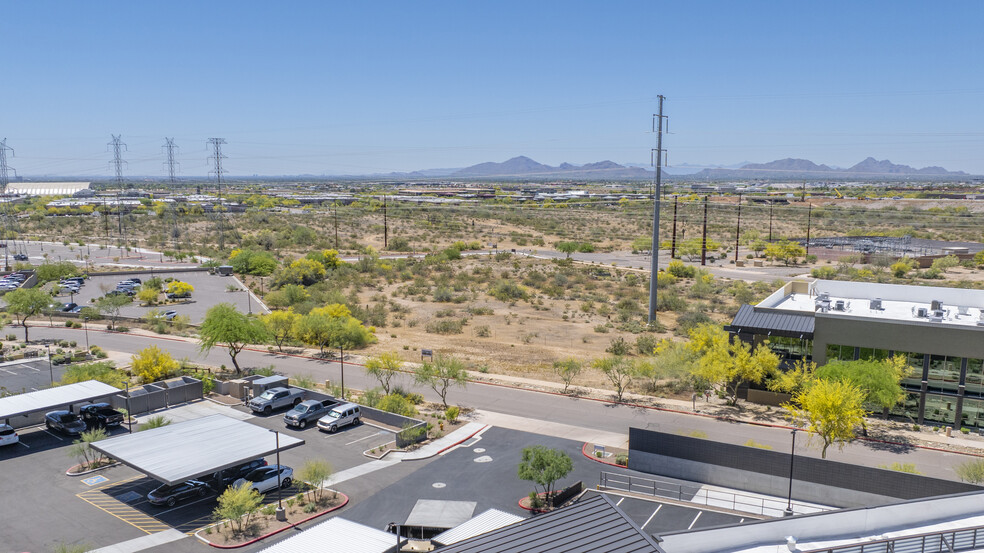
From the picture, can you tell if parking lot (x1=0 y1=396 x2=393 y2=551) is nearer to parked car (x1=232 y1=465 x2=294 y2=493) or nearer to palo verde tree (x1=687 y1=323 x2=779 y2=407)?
parked car (x1=232 y1=465 x2=294 y2=493)

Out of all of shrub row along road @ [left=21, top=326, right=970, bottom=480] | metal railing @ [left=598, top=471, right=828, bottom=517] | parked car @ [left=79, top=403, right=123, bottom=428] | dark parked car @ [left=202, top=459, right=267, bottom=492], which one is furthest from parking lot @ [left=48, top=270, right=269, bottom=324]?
metal railing @ [left=598, top=471, right=828, bottom=517]

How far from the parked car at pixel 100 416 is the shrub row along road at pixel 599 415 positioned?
10805 millimetres

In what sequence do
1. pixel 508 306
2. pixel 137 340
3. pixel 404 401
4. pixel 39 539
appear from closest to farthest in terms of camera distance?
pixel 39 539 → pixel 404 401 → pixel 137 340 → pixel 508 306

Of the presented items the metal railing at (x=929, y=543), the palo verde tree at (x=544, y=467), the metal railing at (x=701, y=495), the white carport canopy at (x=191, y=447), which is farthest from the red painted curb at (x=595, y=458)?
the metal railing at (x=929, y=543)

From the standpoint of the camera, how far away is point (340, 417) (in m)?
32.2

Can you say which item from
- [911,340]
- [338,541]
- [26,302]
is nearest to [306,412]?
[338,541]

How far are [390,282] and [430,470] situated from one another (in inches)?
1969

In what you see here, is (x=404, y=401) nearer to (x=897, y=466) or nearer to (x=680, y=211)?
(x=897, y=466)

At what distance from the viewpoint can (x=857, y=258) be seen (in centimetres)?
9281

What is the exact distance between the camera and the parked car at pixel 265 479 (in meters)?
24.9

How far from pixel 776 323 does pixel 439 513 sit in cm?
2220

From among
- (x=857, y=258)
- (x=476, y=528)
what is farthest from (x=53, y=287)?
(x=857, y=258)

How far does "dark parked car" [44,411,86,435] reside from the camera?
102 feet

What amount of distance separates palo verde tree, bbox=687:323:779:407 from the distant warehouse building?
0.97 metres
